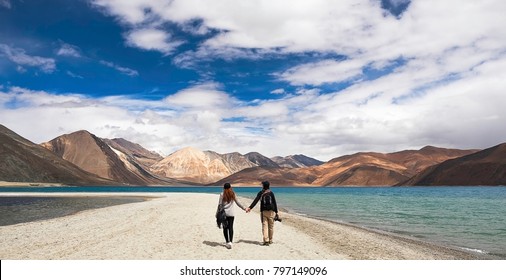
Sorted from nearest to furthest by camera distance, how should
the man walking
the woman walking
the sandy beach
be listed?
the sandy beach < the woman walking < the man walking

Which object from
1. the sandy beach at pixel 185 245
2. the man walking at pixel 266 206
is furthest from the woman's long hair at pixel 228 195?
the sandy beach at pixel 185 245

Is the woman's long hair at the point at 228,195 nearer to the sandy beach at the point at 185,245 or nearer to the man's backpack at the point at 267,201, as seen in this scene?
the man's backpack at the point at 267,201

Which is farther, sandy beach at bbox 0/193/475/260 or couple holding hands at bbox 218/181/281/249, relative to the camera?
couple holding hands at bbox 218/181/281/249

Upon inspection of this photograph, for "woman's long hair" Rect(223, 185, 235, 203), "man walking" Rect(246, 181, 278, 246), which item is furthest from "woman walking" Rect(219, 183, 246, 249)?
"man walking" Rect(246, 181, 278, 246)

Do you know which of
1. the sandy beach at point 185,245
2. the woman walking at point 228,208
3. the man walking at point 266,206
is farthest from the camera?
the man walking at point 266,206

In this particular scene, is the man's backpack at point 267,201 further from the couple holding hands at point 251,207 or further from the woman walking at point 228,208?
→ the woman walking at point 228,208

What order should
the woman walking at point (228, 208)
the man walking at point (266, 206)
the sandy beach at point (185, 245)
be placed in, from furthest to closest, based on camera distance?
the man walking at point (266, 206) < the woman walking at point (228, 208) < the sandy beach at point (185, 245)

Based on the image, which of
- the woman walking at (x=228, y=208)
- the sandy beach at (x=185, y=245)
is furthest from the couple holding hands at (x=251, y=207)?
the sandy beach at (x=185, y=245)

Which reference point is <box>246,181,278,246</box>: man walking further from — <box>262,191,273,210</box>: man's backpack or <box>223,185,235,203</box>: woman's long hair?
<box>223,185,235,203</box>: woman's long hair

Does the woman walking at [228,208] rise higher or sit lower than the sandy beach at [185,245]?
higher

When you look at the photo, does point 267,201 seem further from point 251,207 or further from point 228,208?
point 228,208

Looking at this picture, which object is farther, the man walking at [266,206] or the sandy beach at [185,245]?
the man walking at [266,206]
